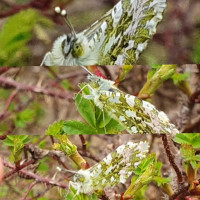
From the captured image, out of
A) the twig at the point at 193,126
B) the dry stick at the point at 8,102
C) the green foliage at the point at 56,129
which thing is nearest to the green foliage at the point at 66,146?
the green foliage at the point at 56,129

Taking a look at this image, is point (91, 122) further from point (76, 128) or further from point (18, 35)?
point (18, 35)

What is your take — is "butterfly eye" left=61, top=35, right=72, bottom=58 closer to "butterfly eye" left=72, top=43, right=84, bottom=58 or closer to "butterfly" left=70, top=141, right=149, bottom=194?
"butterfly eye" left=72, top=43, right=84, bottom=58

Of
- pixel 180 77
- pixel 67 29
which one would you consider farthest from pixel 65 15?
pixel 180 77

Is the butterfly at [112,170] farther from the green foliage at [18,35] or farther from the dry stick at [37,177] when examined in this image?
the green foliage at [18,35]

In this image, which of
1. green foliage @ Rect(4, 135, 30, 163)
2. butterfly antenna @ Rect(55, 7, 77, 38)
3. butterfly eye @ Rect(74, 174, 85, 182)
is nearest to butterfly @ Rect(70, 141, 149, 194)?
butterfly eye @ Rect(74, 174, 85, 182)

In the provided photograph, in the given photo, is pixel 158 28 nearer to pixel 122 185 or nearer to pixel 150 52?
pixel 150 52

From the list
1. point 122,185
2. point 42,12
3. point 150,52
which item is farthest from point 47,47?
point 122,185
